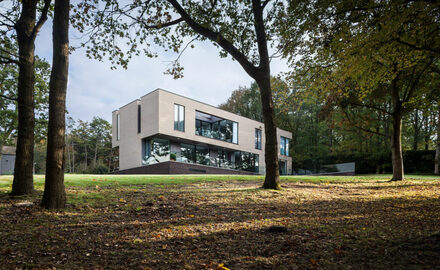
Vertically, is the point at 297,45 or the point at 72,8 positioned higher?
the point at 72,8

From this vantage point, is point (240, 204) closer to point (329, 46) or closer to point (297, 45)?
point (329, 46)

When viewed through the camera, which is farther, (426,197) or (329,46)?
(329,46)

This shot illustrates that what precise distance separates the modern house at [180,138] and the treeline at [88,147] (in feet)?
62.6

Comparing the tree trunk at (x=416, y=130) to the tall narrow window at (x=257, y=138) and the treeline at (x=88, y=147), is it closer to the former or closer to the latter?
the tall narrow window at (x=257, y=138)

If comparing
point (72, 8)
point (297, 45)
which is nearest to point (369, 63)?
point (297, 45)

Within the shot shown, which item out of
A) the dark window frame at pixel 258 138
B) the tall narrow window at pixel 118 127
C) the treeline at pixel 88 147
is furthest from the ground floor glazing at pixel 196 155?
the treeline at pixel 88 147

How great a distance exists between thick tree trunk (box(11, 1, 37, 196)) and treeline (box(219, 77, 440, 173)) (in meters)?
9.23

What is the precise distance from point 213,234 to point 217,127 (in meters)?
28.1

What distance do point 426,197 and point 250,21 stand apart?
8.46 meters

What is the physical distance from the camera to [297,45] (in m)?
10.4

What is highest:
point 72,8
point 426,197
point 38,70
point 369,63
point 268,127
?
point 38,70

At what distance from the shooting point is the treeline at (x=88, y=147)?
1801 inches

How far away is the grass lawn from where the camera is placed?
3117 mm

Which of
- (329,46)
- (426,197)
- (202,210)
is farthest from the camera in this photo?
(329,46)
